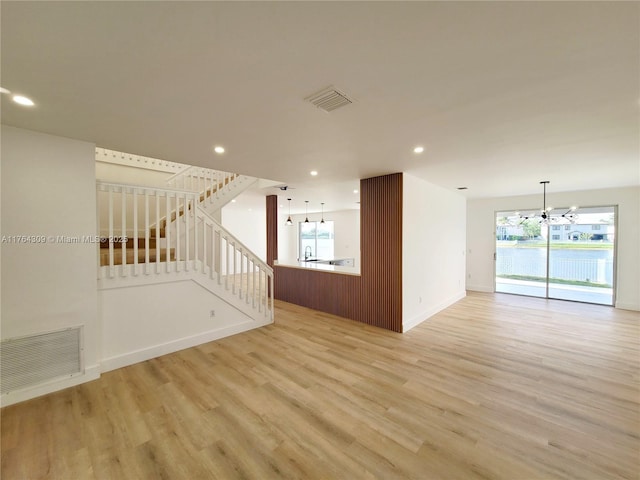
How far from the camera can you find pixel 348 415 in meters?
2.35

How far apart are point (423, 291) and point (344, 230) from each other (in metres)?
6.33

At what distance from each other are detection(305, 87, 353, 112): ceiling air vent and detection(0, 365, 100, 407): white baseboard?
148 inches

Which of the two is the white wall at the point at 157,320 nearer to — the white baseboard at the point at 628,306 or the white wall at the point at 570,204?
the white wall at the point at 570,204

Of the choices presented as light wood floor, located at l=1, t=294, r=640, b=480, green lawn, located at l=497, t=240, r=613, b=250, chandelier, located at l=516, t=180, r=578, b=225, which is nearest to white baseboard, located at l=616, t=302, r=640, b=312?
green lawn, located at l=497, t=240, r=613, b=250

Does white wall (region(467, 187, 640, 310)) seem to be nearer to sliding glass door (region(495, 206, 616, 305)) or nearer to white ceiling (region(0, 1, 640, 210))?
sliding glass door (region(495, 206, 616, 305))

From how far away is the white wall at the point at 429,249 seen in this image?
4.55 m

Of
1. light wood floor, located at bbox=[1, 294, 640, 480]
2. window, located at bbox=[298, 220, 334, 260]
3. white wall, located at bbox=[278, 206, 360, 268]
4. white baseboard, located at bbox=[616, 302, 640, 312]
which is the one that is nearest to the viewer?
light wood floor, located at bbox=[1, 294, 640, 480]

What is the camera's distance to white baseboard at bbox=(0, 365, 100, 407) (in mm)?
2506

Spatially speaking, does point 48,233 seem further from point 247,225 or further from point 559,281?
point 559,281

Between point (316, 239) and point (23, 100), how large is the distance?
10773 mm

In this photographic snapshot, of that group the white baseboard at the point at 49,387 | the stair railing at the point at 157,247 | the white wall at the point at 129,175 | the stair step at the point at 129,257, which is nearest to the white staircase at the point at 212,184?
the white wall at the point at 129,175

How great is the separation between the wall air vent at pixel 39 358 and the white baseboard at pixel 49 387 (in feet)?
0.13

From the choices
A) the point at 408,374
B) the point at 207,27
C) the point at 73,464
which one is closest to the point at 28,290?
the point at 73,464

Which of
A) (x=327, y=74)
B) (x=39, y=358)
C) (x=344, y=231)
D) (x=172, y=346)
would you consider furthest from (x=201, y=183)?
(x=344, y=231)
